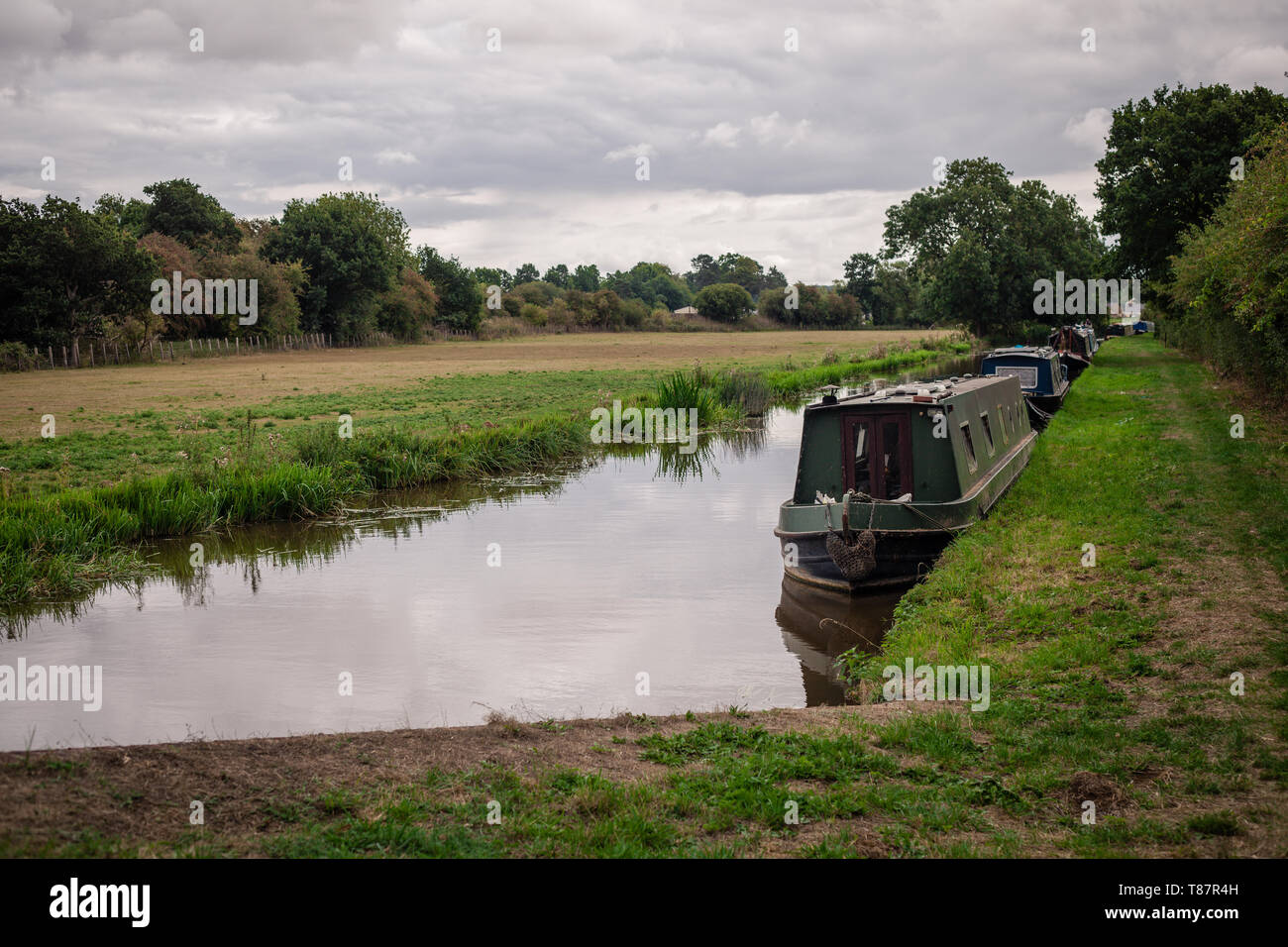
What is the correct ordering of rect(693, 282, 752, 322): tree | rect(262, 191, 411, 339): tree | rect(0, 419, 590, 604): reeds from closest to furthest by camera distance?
rect(0, 419, 590, 604): reeds
rect(262, 191, 411, 339): tree
rect(693, 282, 752, 322): tree

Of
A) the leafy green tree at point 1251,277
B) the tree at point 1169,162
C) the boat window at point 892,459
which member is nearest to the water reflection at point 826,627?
the boat window at point 892,459

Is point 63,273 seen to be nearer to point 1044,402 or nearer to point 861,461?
point 1044,402

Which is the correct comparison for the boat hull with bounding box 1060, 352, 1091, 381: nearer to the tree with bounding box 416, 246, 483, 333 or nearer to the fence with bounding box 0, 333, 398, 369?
the fence with bounding box 0, 333, 398, 369

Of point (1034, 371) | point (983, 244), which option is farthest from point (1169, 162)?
point (983, 244)

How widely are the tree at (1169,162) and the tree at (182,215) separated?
207 ft

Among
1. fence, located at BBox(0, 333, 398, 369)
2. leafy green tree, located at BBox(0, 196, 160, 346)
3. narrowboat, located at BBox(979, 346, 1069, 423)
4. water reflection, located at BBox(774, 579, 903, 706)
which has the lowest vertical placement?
water reflection, located at BBox(774, 579, 903, 706)

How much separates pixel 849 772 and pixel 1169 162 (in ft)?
121

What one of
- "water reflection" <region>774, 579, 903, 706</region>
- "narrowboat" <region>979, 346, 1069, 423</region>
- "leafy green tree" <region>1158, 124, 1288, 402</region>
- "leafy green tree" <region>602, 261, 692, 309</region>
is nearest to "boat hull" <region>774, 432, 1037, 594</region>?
"water reflection" <region>774, 579, 903, 706</region>

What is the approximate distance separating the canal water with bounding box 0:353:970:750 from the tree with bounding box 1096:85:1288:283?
26.3 m

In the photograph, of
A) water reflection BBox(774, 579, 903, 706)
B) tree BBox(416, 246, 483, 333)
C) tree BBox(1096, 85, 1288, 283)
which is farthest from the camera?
tree BBox(416, 246, 483, 333)

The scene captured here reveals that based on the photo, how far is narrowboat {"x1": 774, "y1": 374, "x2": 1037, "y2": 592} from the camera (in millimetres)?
11789

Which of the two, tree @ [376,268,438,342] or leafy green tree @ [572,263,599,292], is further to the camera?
leafy green tree @ [572,263,599,292]

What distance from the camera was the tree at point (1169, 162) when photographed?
3356cm

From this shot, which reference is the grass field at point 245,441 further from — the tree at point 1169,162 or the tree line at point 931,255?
the tree at point 1169,162
